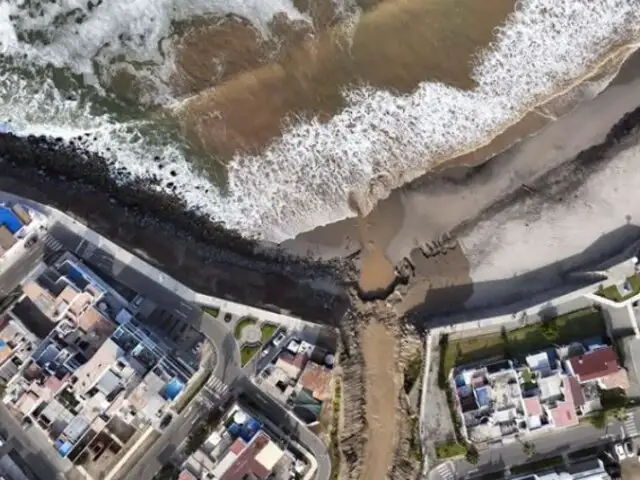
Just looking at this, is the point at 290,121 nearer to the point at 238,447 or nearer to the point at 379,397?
the point at 379,397

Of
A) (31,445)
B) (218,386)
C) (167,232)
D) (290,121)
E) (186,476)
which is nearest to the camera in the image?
(186,476)

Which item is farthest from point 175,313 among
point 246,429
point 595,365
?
point 595,365

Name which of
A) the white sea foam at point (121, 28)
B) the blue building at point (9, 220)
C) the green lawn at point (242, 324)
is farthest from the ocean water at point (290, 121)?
the blue building at point (9, 220)

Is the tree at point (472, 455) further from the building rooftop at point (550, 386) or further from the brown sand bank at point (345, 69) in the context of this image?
the brown sand bank at point (345, 69)

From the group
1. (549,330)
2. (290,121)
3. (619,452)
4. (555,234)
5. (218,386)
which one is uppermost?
(555,234)

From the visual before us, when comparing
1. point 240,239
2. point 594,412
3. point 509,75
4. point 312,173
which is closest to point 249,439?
point 240,239

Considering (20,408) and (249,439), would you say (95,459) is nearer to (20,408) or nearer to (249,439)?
(20,408)

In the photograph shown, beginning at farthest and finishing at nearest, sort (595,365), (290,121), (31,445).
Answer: (290,121), (31,445), (595,365)
